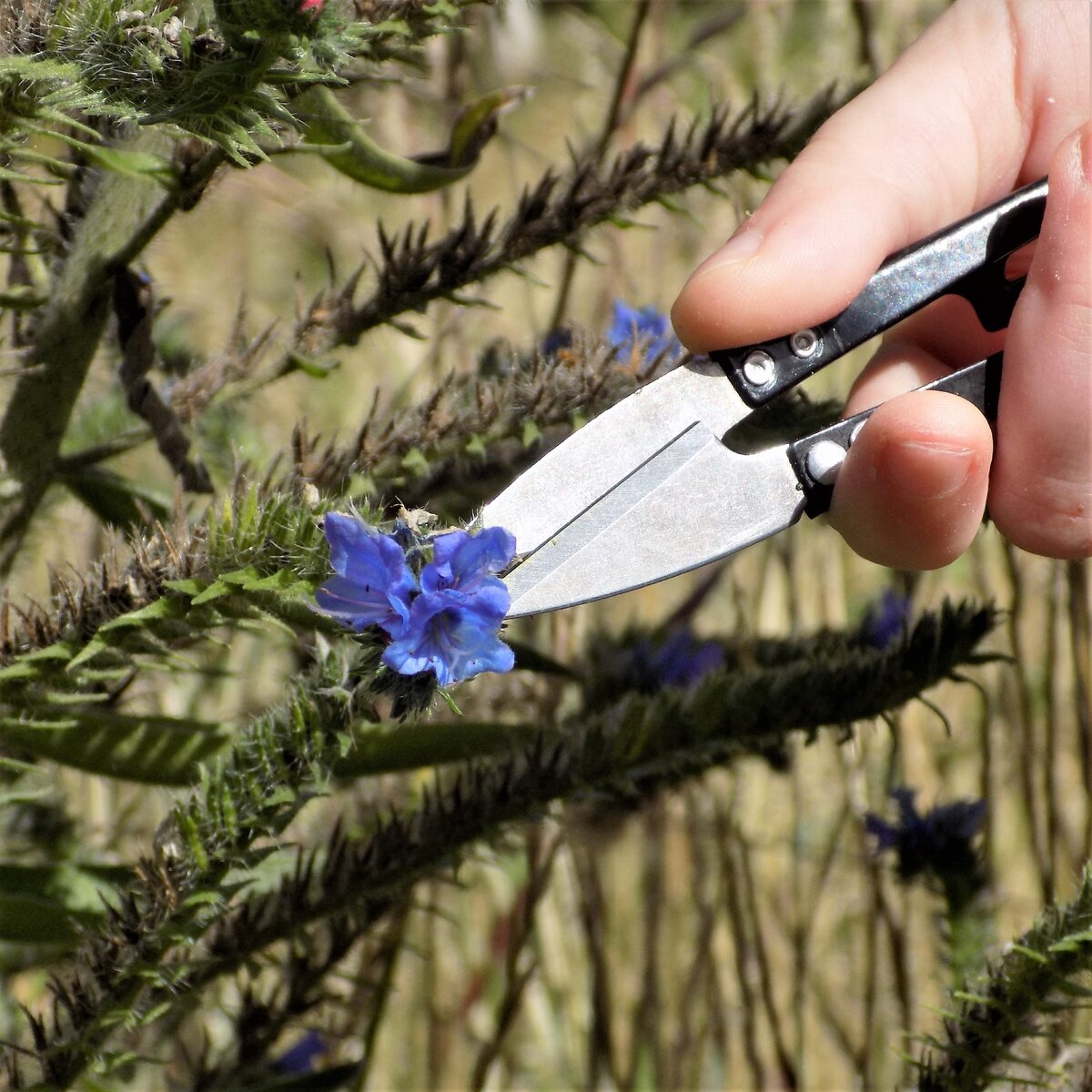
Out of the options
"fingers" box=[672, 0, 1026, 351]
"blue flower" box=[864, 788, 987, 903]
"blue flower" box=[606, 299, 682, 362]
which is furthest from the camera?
"blue flower" box=[864, 788, 987, 903]

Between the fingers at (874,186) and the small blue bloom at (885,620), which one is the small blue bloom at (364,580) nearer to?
the fingers at (874,186)

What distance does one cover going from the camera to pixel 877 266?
885mm

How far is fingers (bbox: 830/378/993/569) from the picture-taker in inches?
29.3

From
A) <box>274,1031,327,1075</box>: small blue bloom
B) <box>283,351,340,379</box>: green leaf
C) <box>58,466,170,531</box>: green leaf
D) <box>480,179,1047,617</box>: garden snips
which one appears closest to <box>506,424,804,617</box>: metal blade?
<box>480,179,1047,617</box>: garden snips

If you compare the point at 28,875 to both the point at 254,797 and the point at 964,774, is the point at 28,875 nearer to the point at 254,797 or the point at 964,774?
the point at 254,797

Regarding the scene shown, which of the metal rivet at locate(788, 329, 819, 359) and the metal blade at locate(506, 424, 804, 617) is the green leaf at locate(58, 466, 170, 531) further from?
the metal rivet at locate(788, 329, 819, 359)

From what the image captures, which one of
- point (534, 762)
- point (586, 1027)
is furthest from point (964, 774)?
point (534, 762)

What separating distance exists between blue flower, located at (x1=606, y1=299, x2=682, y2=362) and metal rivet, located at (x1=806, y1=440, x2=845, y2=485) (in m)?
0.15

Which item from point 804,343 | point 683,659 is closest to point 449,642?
point 804,343

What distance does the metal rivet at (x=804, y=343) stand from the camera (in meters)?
0.86

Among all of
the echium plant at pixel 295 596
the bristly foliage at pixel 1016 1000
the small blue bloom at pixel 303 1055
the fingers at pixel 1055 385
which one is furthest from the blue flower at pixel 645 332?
the small blue bloom at pixel 303 1055

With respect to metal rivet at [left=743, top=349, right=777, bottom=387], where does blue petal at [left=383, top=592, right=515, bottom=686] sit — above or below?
below

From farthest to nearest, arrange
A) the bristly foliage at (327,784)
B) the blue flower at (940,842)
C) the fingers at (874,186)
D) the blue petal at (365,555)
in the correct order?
the blue flower at (940,842), the fingers at (874,186), the bristly foliage at (327,784), the blue petal at (365,555)

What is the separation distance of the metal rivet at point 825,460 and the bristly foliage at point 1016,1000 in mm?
292
